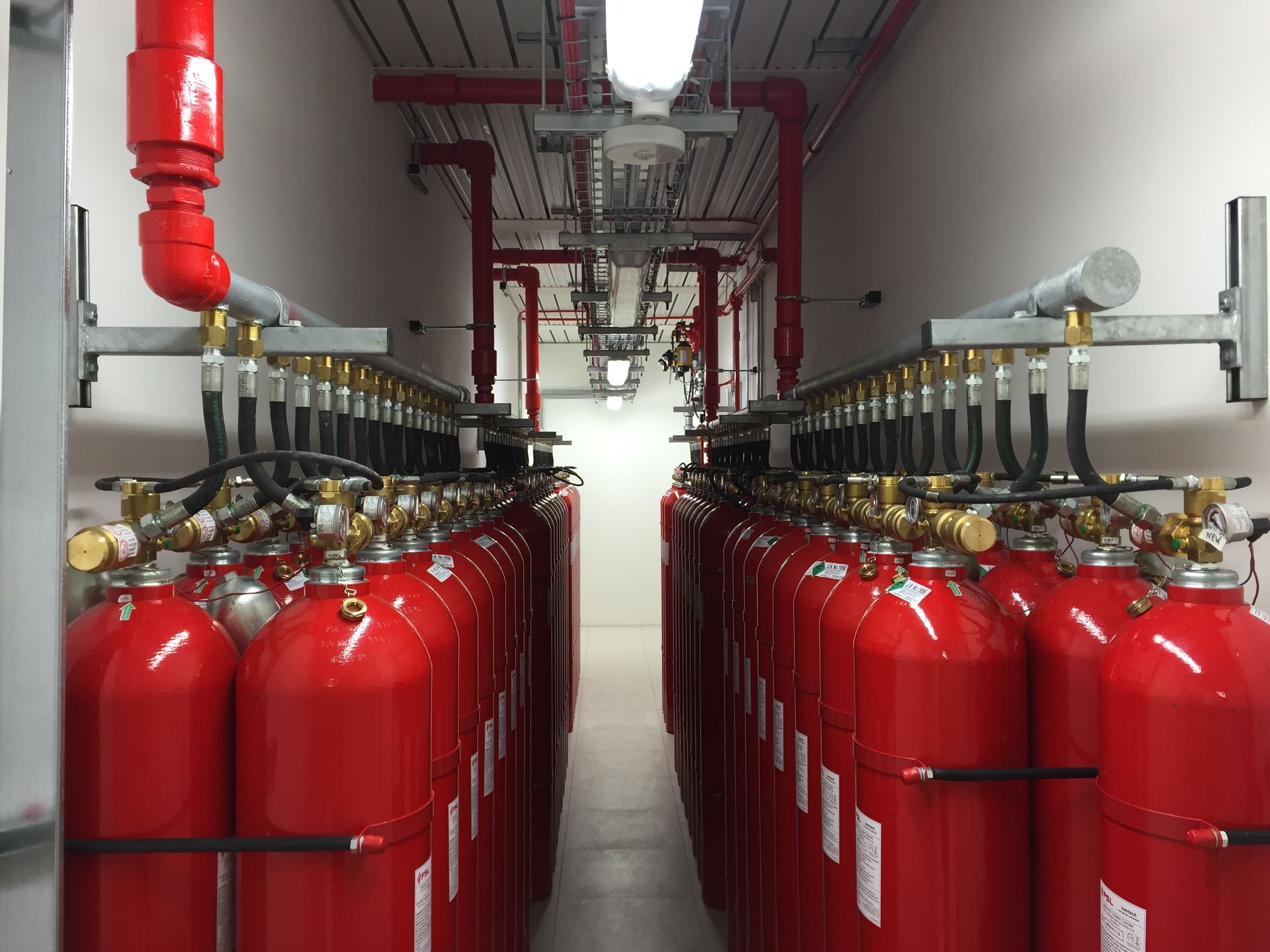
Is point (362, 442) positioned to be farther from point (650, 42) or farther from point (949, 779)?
point (949, 779)

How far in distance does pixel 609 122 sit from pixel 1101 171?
36.9 inches

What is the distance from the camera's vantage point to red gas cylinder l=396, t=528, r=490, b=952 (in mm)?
1161

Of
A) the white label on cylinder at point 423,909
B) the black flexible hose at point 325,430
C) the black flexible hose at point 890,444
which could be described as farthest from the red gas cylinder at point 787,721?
the black flexible hose at point 325,430

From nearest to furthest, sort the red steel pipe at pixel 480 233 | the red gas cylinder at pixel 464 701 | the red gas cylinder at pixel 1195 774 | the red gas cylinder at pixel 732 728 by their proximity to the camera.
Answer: the red gas cylinder at pixel 1195 774, the red gas cylinder at pixel 464 701, the red gas cylinder at pixel 732 728, the red steel pipe at pixel 480 233

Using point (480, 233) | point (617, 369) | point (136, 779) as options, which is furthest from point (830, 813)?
point (617, 369)

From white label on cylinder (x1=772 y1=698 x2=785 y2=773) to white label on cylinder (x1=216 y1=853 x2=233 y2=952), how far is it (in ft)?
2.95

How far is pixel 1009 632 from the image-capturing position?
93cm

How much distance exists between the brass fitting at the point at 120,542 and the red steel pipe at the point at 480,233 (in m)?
2.33

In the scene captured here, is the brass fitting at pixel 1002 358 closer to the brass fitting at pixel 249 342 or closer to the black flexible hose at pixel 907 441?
the black flexible hose at pixel 907 441

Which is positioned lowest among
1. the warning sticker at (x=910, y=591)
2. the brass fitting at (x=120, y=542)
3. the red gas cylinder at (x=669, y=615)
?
the red gas cylinder at (x=669, y=615)

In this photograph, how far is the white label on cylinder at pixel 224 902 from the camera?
0.85 m

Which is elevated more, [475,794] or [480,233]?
[480,233]

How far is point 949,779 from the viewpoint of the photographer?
0.89 meters

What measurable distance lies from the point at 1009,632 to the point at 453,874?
2.41 ft
